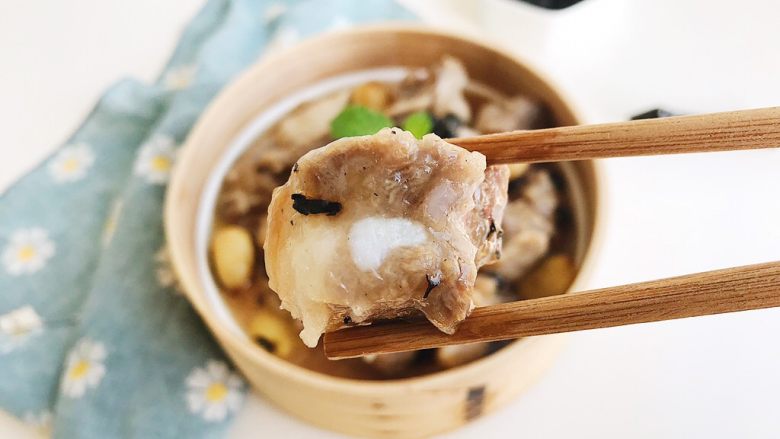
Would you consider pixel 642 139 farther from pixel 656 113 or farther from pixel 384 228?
pixel 656 113

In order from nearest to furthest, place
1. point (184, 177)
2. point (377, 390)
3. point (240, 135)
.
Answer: point (377, 390) → point (184, 177) → point (240, 135)

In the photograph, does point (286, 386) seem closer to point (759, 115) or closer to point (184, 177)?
point (184, 177)

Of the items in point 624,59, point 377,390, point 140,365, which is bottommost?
point 140,365

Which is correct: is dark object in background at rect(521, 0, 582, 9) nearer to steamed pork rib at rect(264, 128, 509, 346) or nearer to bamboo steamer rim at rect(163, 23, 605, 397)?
bamboo steamer rim at rect(163, 23, 605, 397)

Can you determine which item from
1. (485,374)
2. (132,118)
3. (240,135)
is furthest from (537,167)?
(132,118)

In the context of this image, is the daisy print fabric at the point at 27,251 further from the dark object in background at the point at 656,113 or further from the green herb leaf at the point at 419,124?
the dark object in background at the point at 656,113

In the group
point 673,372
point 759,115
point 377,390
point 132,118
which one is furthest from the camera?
point 132,118
